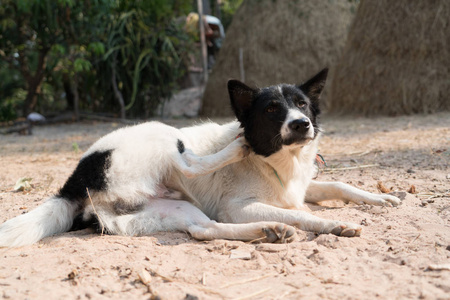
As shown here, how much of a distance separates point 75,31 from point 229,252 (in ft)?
35.0

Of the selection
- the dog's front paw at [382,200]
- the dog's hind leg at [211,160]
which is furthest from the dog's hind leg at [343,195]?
the dog's hind leg at [211,160]

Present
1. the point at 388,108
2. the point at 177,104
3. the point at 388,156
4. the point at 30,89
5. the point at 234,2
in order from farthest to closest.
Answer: the point at 234,2, the point at 177,104, the point at 30,89, the point at 388,108, the point at 388,156

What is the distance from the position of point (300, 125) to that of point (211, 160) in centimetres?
68

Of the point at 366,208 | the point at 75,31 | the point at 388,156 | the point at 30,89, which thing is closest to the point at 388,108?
the point at 388,156

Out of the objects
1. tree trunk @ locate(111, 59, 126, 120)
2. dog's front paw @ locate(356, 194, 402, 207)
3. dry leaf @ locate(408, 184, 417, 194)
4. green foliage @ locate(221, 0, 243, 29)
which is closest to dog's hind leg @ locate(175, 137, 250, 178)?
dog's front paw @ locate(356, 194, 402, 207)

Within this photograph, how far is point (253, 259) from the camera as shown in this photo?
7.56 ft

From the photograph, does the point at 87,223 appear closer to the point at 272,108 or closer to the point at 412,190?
the point at 272,108

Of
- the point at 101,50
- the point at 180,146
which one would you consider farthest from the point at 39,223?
the point at 101,50

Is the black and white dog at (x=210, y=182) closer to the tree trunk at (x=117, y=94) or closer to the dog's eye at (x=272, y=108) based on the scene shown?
the dog's eye at (x=272, y=108)

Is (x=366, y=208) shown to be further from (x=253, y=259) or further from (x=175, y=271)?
(x=175, y=271)

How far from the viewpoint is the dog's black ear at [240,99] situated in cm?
309

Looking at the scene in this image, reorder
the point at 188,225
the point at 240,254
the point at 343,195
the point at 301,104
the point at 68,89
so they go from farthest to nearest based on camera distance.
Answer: the point at 68,89 < the point at 343,195 < the point at 301,104 < the point at 188,225 < the point at 240,254

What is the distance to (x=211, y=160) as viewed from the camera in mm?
2945

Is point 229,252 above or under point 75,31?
under
